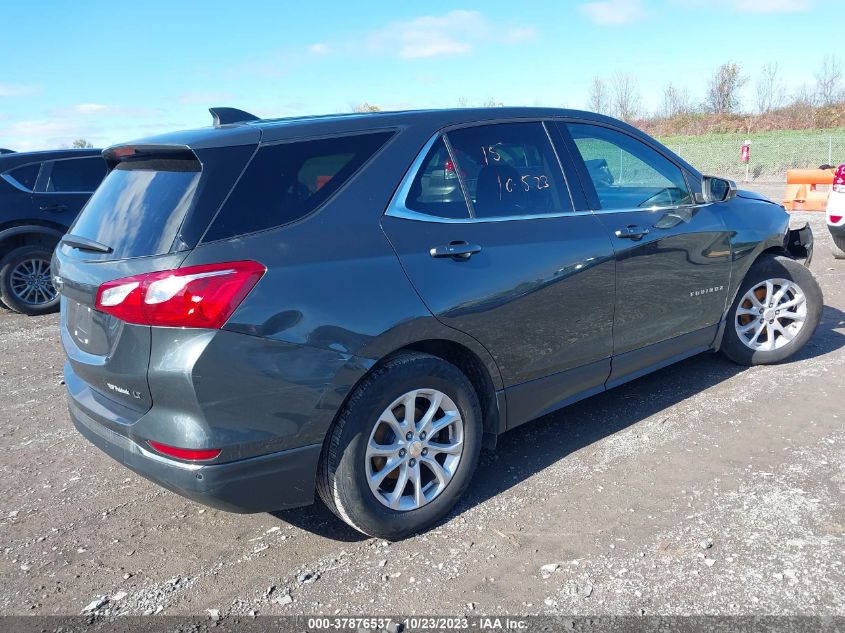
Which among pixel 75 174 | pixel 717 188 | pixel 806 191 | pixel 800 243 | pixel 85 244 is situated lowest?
pixel 800 243

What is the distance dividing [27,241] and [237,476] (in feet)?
23.8

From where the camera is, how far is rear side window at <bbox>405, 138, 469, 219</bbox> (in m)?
3.19

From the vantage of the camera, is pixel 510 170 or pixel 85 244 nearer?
pixel 85 244

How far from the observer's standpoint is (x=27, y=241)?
854cm

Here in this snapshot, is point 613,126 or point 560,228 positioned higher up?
point 613,126

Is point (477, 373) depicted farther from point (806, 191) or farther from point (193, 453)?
point (806, 191)

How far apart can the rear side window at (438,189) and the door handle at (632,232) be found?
1053 millimetres

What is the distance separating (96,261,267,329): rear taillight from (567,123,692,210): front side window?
2216 millimetres

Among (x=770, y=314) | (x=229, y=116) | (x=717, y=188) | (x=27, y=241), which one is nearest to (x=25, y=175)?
(x=27, y=241)

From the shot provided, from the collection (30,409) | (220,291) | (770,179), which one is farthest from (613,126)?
(770,179)

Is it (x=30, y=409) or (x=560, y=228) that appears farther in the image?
(x=30, y=409)

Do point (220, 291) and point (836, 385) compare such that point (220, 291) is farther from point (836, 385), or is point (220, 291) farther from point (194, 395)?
point (836, 385)

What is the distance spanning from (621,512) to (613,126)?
7.52ft

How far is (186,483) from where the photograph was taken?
2680 mm
